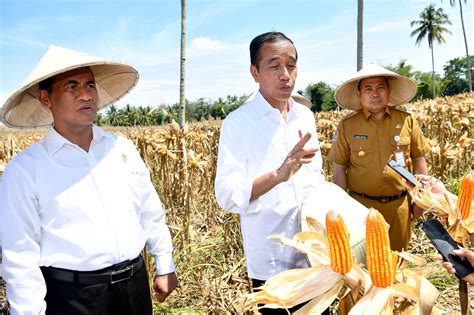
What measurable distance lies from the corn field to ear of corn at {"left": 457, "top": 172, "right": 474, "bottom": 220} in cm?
104

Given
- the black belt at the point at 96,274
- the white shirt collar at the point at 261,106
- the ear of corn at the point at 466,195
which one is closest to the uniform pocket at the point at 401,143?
the white shirt collar at the point at 261,106

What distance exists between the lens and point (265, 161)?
1.97 metres

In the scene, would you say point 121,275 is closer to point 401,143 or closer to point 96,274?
point 96,274

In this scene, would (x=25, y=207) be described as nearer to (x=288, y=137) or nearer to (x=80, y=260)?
(x=80, y=260)

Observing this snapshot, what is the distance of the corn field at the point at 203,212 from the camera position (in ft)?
10.5

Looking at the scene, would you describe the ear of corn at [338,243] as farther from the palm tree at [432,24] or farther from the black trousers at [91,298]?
the palm tree at [432,24]

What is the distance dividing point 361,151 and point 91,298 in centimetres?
195

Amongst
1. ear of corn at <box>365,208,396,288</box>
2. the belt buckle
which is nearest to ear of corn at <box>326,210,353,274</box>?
ear of corn at <box>365,208,396,288</box>

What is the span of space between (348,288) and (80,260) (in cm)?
113

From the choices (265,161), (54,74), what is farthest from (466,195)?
(54,74)

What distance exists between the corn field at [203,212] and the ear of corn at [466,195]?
40.8 inches

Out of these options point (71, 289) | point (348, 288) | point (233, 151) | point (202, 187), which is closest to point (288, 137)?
point (233, 151)

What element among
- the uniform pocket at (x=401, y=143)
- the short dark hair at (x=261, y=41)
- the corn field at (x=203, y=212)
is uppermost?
the short dark hair at (x=261, y=41)

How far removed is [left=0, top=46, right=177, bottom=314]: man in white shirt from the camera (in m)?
1.66
